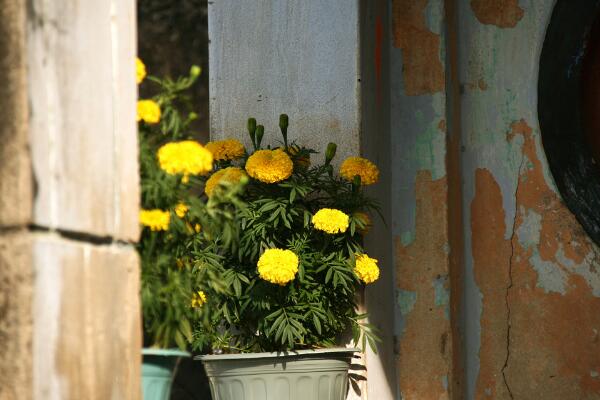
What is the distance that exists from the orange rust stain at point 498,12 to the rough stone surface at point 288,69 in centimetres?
59

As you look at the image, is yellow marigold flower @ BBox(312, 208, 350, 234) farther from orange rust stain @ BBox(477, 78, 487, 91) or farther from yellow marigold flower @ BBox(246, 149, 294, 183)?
orange rust stain @ BBox(477, 78, 487, 91)

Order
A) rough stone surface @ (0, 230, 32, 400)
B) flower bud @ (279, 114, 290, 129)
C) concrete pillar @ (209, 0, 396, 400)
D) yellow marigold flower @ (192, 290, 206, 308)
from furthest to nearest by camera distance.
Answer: concrete pillar @ (209, 0, 396, 400) < flower bud @ (279, 114, 290, 129) < yellow marigold flower @ (192, 290, 206, 308) < rough stone surface @ (0, 230, 32, 400)

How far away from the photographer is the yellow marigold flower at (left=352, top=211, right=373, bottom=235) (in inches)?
135

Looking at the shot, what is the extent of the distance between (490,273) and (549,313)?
0.83ft

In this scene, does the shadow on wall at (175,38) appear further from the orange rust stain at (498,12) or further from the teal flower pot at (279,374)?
the teal flower pot at (279,374)

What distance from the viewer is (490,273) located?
399 centimetres

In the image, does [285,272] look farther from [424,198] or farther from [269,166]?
[424,198]

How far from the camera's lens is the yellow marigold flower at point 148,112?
2.48m

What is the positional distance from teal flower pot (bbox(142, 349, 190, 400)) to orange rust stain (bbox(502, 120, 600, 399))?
5.84ft

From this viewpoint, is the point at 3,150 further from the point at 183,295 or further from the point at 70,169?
the point at 183,295

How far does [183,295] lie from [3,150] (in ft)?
2.37

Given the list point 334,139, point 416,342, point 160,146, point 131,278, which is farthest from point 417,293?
point 131,278

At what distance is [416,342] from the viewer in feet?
12.9

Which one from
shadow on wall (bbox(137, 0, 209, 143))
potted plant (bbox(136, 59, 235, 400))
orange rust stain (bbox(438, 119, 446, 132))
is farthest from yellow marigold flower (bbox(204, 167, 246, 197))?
shadow on wall (bbox(137, 0, 209, 143))
